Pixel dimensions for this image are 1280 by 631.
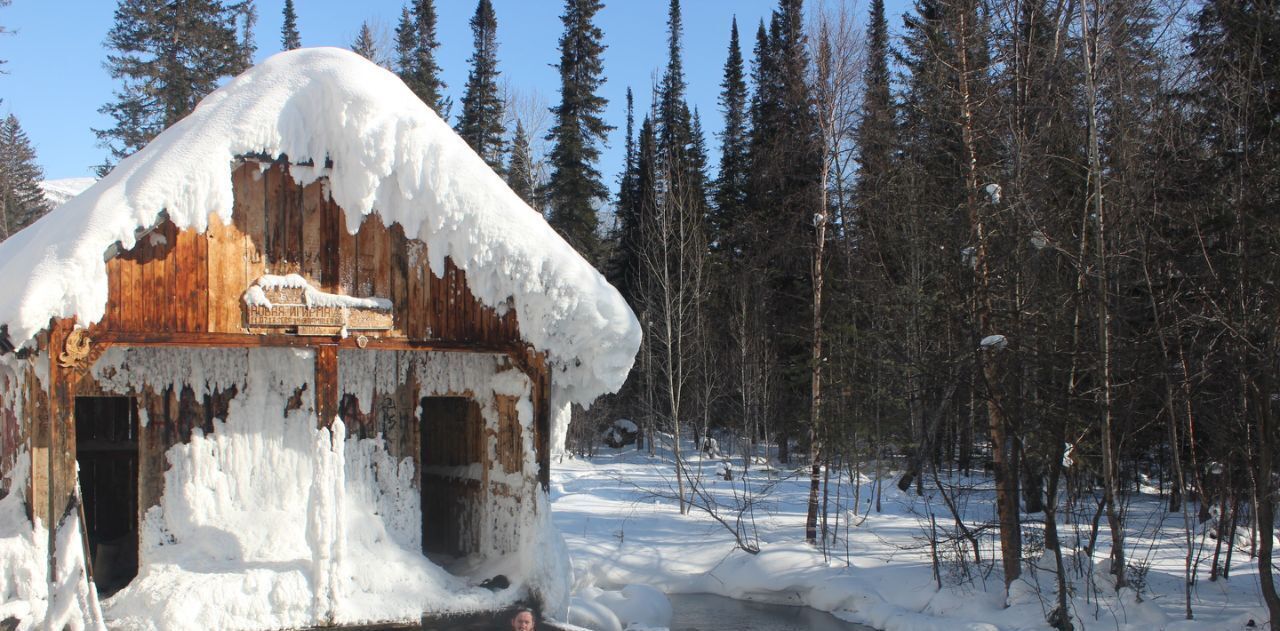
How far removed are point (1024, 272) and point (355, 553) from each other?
1015 cm

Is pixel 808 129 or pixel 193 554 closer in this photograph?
pixel 193 554

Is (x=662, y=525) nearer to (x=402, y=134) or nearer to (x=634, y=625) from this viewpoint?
(x=634, y=625)

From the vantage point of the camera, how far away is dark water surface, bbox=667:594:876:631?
12836 mm

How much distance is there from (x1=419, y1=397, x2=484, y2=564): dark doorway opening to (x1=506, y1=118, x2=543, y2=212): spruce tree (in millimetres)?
14473

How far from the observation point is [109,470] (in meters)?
12.3

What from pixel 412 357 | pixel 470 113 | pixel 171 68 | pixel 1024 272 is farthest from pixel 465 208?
pixel 470 113

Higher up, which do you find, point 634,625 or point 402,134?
point 402,134

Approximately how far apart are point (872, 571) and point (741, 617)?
9.00 ft

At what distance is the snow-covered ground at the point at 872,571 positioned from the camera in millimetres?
11891

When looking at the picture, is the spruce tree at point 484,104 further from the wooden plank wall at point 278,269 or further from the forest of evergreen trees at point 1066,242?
the wooden plank wall at point 278,269

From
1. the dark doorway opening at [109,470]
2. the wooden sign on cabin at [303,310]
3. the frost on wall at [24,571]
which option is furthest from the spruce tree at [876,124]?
the frost on wall at [24,571]

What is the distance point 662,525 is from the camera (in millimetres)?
18344

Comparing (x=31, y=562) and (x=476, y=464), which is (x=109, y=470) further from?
(x=476, y=464)

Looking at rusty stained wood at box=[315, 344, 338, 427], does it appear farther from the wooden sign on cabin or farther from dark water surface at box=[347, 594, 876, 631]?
dark water surface at box=[347, 594, 876, 631]
